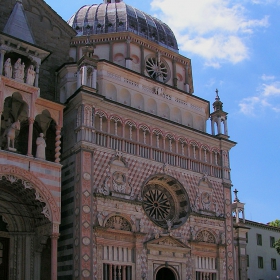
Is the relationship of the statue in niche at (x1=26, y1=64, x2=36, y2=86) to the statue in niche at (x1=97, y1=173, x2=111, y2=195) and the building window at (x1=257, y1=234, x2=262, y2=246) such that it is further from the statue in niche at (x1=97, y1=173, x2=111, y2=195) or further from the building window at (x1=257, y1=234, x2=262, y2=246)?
the building window at (x1=257, y1=234, x2=262, y2=246)

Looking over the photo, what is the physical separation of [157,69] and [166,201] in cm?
883

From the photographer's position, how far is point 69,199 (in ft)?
72.6

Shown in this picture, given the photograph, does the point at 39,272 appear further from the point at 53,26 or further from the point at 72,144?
the point at 53,26

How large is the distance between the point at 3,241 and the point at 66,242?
2.66m

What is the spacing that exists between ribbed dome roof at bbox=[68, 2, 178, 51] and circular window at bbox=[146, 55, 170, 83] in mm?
2049

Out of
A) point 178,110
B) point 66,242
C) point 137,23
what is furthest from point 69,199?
point 137,23

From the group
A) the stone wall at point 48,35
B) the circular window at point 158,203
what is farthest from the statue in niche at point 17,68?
the circular window at point 158,203

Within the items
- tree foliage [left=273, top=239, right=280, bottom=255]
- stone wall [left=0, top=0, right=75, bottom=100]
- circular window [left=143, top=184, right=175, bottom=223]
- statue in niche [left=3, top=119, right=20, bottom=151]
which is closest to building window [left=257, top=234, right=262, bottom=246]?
tree foliage [left=273, top=239, right=280, bottom=255]

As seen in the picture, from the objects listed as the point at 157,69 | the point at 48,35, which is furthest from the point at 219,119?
the point at 48,35

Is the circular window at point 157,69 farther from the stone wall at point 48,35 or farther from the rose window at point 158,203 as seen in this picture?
the rose window at point 158,203

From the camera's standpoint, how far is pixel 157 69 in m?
30.6

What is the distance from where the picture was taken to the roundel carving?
2500 centimetres

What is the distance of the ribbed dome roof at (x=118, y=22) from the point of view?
31.8 metres

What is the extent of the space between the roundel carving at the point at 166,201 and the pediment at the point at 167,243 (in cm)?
72
